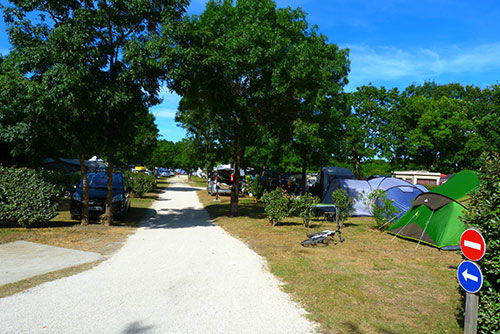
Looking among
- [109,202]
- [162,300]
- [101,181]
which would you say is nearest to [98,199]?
[109,202]

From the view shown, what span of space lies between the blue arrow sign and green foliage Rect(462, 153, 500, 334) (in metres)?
0.33

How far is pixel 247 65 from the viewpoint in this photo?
13070mm

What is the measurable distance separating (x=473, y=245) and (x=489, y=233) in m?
0.39

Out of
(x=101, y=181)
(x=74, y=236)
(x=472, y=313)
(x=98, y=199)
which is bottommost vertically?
(x=74, y=236)

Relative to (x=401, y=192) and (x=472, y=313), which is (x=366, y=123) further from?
(x=472, y=313)

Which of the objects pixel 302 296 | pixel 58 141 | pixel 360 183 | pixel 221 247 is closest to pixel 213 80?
pixel 58 141

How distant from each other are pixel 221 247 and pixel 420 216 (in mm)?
5811

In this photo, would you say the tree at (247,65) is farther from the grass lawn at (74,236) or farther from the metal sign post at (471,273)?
the metal sign post at (471,273)

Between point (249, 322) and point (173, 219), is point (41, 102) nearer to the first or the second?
Result: point (173, 219)

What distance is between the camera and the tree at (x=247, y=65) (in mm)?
12078

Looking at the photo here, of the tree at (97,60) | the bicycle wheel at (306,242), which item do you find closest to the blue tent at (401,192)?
the bicycle wheel at (306,242)

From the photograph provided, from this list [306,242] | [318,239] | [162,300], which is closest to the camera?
A: [162,300]

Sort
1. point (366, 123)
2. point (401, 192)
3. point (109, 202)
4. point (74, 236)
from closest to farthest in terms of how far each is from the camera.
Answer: point (74, 236) < point (109, 202) < point (401, 192) < point (366, 123)

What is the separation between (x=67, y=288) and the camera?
211 inches
